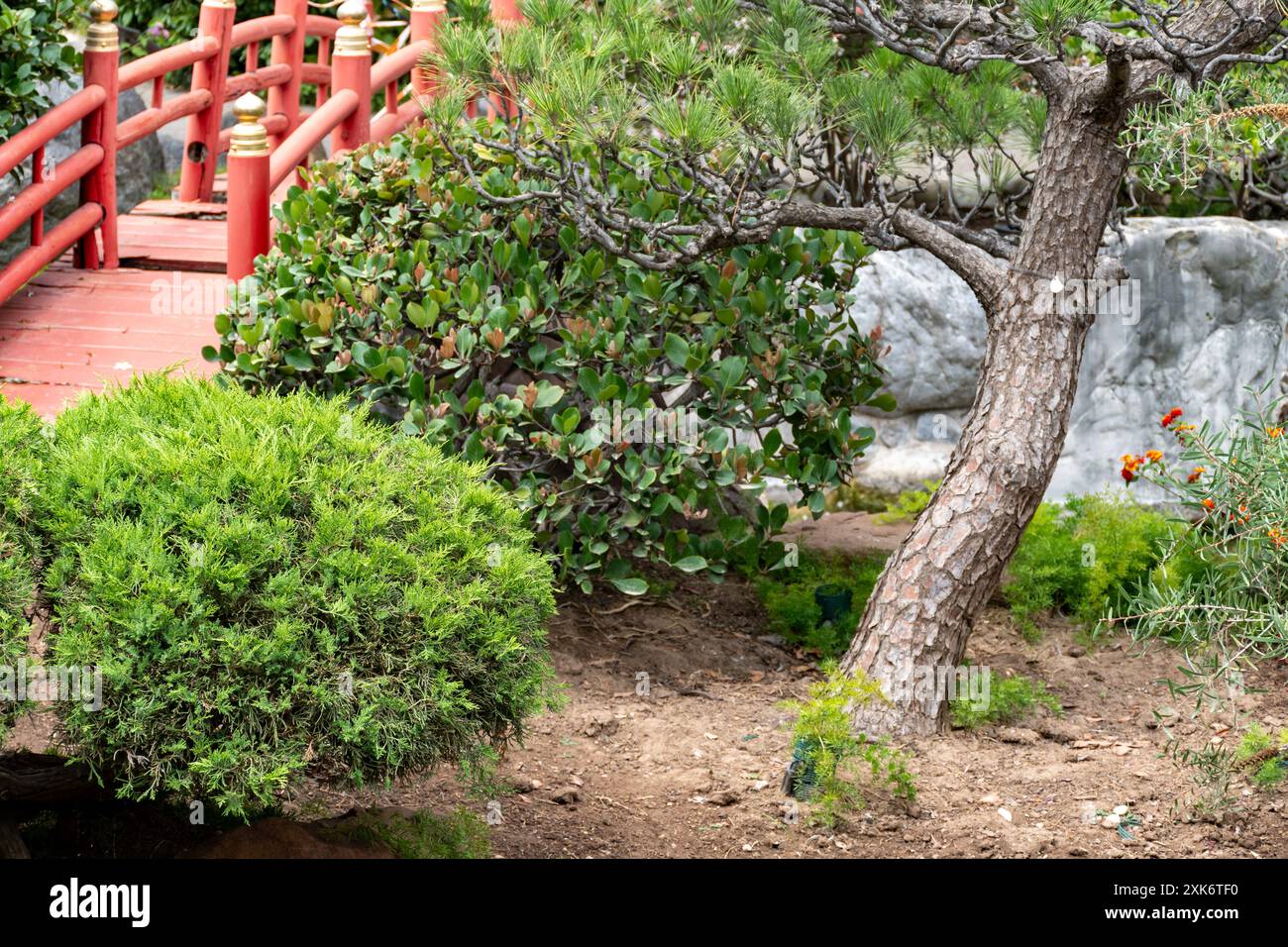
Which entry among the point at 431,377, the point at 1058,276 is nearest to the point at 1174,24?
the point at 1058,276

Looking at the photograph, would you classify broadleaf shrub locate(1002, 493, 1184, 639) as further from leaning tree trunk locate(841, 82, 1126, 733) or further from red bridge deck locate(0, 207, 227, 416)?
red bridge deck locate(0, 207, 227, 416)

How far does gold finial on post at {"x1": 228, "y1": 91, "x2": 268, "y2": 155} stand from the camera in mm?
5621

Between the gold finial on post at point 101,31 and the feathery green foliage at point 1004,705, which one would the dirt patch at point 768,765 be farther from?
the gold finial on post at point 101,31

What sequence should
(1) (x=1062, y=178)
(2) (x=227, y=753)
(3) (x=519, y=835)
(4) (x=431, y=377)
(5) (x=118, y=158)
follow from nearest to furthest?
1. (2) (x=227, y=753)
2. (3) (x=519, y=835)
3. (1) (x=1062, y=178)
4. (4) (x=431, y=377)
5. (5) (x=118, y=158)

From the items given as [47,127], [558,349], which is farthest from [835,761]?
[47,127]

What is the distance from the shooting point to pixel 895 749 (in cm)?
414

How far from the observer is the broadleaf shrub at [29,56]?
6.10m

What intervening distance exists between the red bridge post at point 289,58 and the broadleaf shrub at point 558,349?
3.09 meters

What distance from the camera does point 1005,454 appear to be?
4367mm

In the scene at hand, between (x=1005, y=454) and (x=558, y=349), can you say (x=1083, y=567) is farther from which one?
(x=558, y=349)

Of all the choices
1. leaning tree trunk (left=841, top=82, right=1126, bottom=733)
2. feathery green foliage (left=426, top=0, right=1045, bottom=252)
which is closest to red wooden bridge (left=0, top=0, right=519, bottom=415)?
feathery green foliage (left=426, top=0, right=1045, bottom=252)

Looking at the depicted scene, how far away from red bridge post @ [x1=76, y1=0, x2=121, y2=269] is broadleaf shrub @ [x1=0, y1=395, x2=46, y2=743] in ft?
11.4

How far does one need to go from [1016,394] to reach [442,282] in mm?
2052
